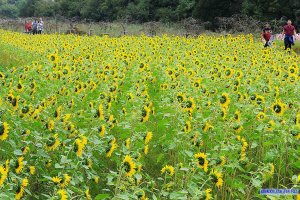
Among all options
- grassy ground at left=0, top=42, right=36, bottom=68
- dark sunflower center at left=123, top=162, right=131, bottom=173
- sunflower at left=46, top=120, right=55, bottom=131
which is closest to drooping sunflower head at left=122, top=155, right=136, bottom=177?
dark sunflower center at left=123, top=162, right=131, bottom=173

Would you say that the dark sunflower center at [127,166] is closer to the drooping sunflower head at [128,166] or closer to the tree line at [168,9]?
the drooping sunflower head at [128,166]

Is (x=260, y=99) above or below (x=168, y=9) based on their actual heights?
below

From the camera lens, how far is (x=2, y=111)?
3.32 m

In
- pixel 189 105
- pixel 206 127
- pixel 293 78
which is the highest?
pixel 293 78

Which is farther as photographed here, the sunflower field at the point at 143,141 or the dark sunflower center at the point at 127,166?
the sunflower field at the point at 143,141

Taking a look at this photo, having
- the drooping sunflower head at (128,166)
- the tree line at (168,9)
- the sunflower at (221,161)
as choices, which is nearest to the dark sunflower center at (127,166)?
the drooping sunflower head at (128,166)

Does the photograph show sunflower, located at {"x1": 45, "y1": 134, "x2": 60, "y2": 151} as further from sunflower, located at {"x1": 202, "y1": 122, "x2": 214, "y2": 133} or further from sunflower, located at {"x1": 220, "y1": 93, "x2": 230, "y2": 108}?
sunflower, located at {"x1": 220, "y1": 93, "x2": 230, "y2": 108}

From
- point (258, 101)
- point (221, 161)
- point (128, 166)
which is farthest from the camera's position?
point (258, 101)

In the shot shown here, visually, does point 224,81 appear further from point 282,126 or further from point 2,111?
point 2,111

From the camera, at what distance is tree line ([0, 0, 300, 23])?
25188 mm

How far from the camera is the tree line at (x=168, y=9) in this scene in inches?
992

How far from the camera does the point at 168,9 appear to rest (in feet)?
105

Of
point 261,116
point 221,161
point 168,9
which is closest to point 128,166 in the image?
point 221,161

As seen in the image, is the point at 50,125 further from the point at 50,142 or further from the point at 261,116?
the point at 261,116
